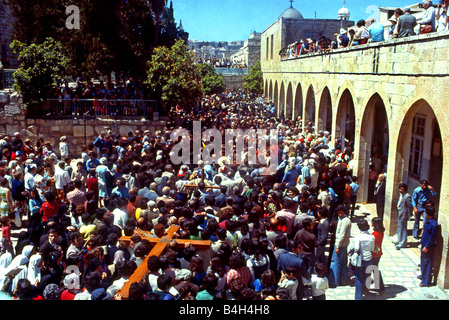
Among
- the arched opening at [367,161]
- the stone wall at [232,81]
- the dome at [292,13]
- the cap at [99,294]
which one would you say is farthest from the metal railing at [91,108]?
the stone wall at [232,81]

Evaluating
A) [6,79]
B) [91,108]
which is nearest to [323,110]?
[91,108]

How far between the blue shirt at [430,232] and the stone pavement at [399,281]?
774 millimetres

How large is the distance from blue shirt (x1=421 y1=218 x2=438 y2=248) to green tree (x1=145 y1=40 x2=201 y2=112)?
1154 cm

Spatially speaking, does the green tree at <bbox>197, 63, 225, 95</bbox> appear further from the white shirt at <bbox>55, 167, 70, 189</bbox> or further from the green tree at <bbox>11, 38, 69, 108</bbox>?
the white shirt at <bbox>55, 167, 70, 189</bbox>

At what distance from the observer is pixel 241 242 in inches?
231

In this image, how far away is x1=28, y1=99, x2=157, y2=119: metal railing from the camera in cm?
1636

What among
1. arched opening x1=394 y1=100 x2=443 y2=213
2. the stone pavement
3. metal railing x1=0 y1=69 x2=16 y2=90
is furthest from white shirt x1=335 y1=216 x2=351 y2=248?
metal railing x1=0 y1=69 x2=16 y2=90

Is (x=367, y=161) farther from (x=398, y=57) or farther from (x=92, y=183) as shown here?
(x=92, y=183)

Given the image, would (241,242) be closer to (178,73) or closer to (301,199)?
(301,199)

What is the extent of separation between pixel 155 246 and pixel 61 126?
12.1 meters

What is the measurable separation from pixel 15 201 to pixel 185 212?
4353 mm

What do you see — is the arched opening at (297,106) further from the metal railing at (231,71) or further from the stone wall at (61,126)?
the metal railing at (231,71)

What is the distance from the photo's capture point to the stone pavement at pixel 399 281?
688 cm

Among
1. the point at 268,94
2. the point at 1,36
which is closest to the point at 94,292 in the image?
the point at 1,36
